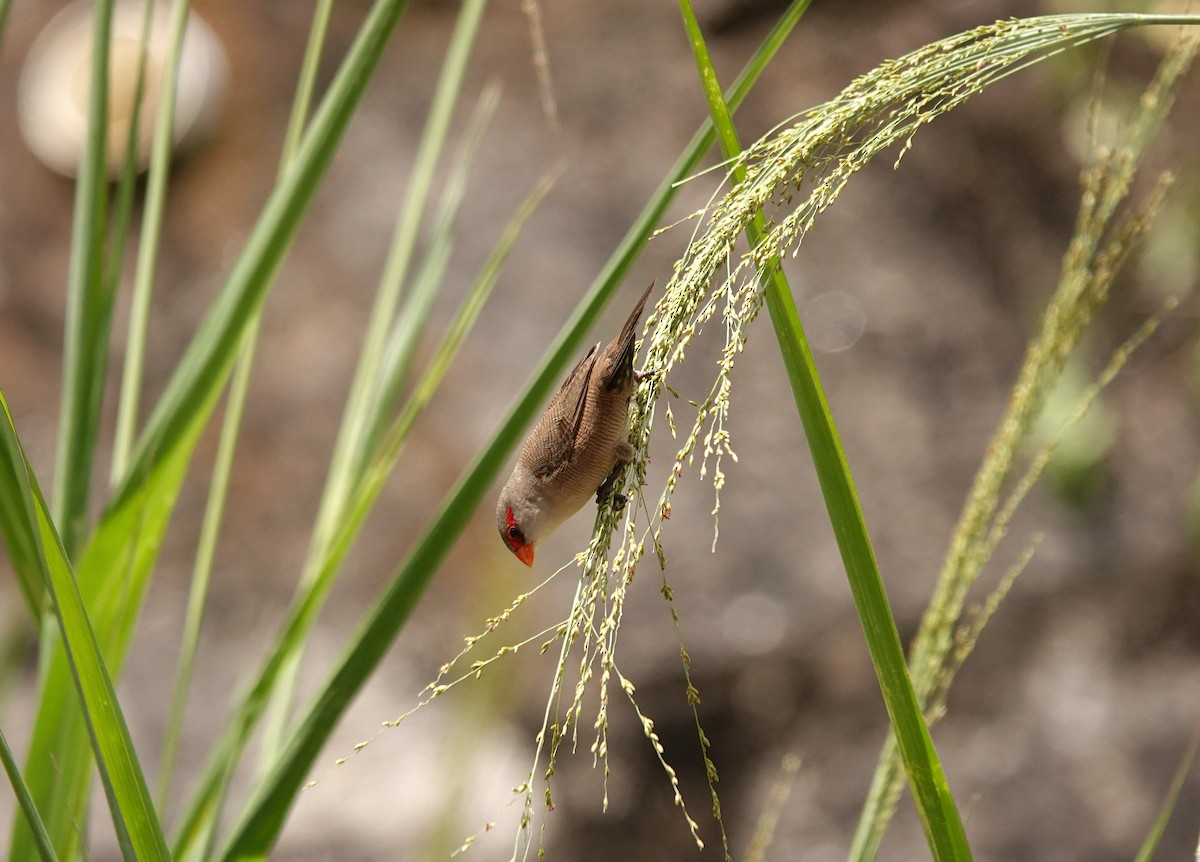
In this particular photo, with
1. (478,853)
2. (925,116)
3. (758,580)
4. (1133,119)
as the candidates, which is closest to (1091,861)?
(758,580)

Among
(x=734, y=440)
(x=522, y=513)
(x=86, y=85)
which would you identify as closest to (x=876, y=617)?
(x=522, y=513)

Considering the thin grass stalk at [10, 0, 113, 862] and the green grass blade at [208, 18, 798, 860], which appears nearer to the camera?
the green grass blade at [208, 18, 798, 860]

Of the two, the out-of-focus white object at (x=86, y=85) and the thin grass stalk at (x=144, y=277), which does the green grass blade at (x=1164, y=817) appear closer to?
the thin grass stalk at (x=144, y=277)

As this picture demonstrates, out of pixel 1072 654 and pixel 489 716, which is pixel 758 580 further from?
pixel 489 716

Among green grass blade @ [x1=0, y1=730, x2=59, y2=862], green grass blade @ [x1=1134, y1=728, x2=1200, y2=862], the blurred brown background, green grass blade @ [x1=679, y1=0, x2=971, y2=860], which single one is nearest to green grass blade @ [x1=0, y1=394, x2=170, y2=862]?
green grass blade @ [x1=0, y1=730, x2=59, y2=862]

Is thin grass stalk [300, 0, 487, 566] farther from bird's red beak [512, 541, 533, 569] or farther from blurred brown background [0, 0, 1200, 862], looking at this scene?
blurred brown background [0, 0, 1200, 862]

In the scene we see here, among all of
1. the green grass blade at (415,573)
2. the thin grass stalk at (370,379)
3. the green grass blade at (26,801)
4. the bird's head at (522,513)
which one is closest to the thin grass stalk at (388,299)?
the thin grass stalk at (370,379)
